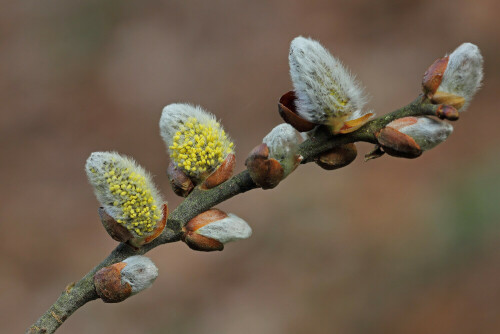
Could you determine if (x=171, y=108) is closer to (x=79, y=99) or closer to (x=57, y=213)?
(x=57, y=213)

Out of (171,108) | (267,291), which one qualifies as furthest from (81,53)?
(171,108)

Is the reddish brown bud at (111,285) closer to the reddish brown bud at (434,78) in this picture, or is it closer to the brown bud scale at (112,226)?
the brown bud scale at (112,226)

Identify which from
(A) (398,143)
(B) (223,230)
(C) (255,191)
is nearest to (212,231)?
(B) (223,230)

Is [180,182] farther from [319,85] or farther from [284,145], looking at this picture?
[319,85]

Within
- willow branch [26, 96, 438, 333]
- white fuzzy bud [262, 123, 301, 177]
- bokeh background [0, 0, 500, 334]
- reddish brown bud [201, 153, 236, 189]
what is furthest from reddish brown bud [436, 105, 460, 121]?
bokeh background [0, 0, 500, 334]

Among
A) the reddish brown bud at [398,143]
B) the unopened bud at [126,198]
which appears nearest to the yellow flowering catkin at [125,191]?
the unopened bud at [126,198]

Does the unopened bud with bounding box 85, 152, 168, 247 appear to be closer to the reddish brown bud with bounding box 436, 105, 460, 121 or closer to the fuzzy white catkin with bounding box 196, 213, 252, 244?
the fuzzy white catkin with bounding box 196, 213, 252, 244
